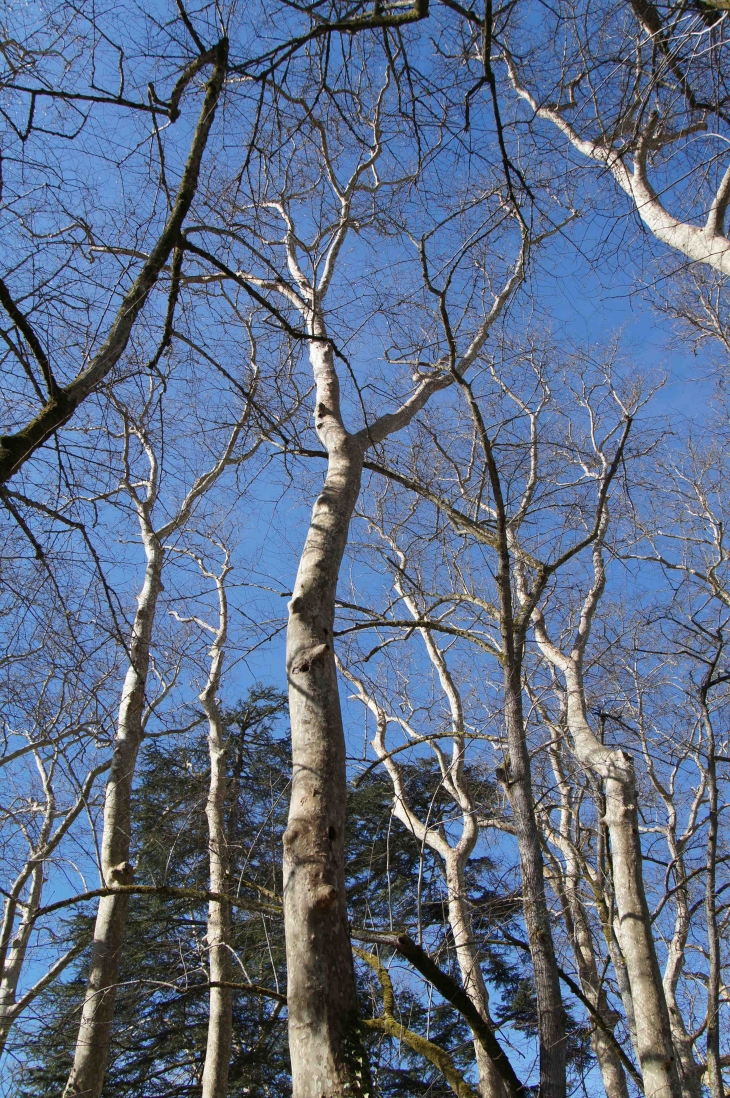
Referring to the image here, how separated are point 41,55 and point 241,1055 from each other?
11.5m

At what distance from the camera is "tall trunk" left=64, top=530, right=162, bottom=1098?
500cm

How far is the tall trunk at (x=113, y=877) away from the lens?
500cm

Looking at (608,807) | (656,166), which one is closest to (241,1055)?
(608,807)

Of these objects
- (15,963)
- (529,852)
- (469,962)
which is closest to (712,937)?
(529,852)

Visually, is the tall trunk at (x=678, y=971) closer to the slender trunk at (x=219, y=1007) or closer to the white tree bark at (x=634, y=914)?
the white tree bark at (x=634, y=914)

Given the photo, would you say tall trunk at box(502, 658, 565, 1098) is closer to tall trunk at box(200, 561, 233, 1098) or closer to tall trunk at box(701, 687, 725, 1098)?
tall trunk at box(701, 687, 725, 1098)

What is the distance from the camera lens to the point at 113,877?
4.08m

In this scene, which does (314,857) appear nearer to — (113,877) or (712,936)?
(113,877)

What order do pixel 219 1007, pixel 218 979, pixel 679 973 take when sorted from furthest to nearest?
1. pixel 679 973
2. pixel 218 979
3. pixel 219 1007

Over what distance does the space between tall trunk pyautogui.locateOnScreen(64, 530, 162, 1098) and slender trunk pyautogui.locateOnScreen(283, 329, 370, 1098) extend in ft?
5.60

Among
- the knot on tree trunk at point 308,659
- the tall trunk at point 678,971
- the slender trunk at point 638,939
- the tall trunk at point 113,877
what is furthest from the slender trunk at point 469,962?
the tall trunk at point 678,971

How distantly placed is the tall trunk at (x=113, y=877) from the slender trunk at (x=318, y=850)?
1707 millimetres

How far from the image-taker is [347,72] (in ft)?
9.53

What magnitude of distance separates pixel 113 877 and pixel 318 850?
252 cm
